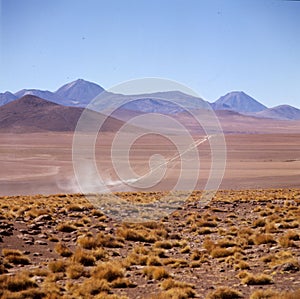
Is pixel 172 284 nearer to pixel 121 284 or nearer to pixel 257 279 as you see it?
pixel 121 284

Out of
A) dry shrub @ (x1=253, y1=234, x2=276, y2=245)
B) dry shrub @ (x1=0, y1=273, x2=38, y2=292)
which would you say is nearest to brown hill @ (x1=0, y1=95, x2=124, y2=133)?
dry shrub @ (x1=253, y1=234, x2=276, y2=245)

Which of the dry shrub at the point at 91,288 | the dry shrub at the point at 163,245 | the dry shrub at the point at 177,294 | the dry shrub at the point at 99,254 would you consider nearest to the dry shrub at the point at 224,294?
the dry shrub at the point at 177,294

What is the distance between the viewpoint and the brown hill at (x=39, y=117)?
15012 centimetres

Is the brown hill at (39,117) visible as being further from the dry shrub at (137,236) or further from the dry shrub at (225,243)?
the dry shrub at (225,243)

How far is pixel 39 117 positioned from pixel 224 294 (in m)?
163

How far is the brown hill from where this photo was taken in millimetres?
150125

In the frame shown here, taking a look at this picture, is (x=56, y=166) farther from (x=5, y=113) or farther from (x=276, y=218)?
(x=5, y=113)

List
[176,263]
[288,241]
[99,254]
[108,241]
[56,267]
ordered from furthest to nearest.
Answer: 1. [108,241]
2. [288,241]
3. [99,254]
4. [176,263]
5. [56,267]

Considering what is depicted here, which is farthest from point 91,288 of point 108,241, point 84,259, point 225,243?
point 225,243

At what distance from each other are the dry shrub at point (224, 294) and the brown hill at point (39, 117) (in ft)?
464

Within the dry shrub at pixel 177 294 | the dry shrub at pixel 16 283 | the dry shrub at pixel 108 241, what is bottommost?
the dry shrub at pixel 108 241

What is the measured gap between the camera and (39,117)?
165 metres

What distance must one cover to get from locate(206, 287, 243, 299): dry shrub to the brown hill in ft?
464

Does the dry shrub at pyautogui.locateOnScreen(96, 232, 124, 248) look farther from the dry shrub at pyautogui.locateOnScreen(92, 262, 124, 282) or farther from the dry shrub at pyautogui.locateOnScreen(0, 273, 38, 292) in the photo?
the dry shrub at pyautogui.locateOnScreen(0, 273, 38, 292)
